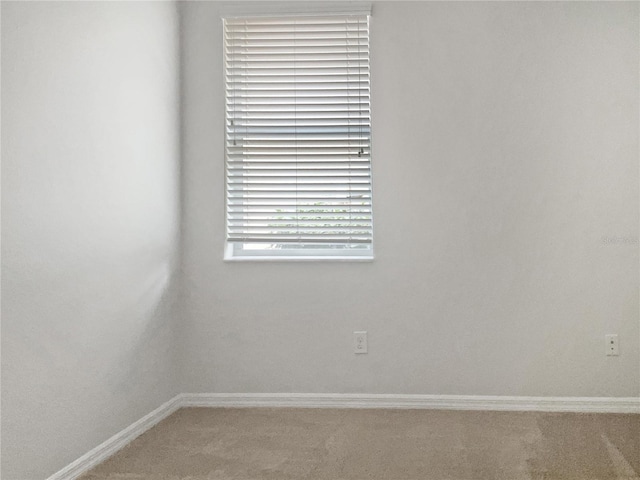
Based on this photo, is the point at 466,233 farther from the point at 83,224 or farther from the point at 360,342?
the point at 83,224

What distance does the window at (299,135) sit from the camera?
3.48 m

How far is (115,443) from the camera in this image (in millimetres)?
2713

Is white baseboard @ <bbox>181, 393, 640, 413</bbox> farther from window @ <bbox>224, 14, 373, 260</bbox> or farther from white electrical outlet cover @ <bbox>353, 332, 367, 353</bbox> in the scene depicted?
window @ <bbox>224, 14, 373, 260</bbox>

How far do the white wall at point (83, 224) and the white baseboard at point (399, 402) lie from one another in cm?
19

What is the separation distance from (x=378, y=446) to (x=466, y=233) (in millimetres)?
1273

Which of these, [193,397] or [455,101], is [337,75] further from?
[193,397]

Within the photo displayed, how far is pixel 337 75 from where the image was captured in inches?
137

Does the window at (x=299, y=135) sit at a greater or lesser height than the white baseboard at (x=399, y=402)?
greater

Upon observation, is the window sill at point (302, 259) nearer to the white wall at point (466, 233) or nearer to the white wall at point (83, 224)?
the white wall at point (466, 233)

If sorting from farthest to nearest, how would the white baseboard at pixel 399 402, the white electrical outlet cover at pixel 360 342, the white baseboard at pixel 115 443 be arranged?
the white electrical outlet cover at pixel 360 342, the white baseboard at pixel 399 402, the white baseboard at pixel 115 443

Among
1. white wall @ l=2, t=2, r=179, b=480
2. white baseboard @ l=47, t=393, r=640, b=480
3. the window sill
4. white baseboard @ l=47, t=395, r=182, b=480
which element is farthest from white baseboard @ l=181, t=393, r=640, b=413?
the window sill

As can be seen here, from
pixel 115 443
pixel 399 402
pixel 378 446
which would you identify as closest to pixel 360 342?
pixel 399 402

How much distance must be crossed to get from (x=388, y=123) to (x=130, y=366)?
1.87m

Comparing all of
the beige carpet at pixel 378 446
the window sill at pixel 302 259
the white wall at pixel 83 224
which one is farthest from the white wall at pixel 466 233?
the white wall at pixel 83 224
